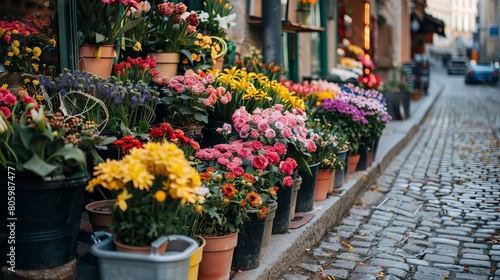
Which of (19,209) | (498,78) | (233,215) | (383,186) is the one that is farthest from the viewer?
(498,78)

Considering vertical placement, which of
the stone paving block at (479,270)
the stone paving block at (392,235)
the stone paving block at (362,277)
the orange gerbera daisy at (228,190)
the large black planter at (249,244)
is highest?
the orange gerbera daisy at (228,190)

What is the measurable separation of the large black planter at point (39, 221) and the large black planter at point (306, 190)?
2698 millimetres

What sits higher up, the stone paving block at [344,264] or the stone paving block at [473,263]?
the stone paving block at [344,264]

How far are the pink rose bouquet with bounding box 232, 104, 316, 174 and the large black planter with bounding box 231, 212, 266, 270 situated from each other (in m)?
0.76

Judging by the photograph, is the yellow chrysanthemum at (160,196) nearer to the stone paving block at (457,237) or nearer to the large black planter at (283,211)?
the large black planter at (283,211)

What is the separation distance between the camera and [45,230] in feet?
10.7

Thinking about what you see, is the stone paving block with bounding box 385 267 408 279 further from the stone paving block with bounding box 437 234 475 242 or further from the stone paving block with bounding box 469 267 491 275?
the stone paving block with bounding box 437 234 475 242

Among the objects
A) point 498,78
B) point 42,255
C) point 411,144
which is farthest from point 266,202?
point 498,78

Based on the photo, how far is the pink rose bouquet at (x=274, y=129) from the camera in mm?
→ 4953

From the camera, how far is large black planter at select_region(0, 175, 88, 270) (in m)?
3.19

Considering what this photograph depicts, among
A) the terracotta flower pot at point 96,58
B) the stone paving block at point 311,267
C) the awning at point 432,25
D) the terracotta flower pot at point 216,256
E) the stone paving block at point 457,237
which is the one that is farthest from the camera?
the awning at point 432,25

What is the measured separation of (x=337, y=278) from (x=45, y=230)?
2.24m

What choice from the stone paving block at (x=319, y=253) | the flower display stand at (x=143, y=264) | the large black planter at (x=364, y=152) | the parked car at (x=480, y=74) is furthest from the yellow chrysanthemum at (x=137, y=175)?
the parked car at (x=480, y=74)

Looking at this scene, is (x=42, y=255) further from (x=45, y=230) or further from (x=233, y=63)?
(x=233, y=63)
